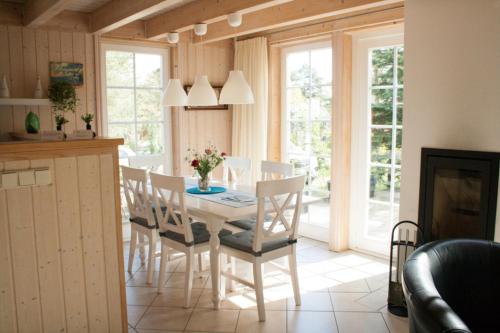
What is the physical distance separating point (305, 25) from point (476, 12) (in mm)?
2210

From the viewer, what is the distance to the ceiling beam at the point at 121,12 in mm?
3486

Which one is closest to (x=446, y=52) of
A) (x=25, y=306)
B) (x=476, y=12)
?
(x=476, y=12)

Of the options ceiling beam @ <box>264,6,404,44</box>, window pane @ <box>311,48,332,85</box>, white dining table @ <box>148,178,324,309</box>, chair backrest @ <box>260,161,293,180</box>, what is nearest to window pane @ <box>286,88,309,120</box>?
window pane @ <box>311,48,332,85</box>

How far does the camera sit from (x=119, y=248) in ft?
8.39

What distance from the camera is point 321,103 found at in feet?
16.0

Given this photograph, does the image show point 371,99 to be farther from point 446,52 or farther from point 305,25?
point 446,52

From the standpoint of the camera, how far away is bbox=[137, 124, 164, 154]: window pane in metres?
5.17

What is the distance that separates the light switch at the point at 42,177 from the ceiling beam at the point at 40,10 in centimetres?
165

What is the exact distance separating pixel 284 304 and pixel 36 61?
3211mm

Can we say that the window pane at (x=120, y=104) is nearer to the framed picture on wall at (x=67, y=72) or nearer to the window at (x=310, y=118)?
the framed picture on wall at (x=67, y=72)

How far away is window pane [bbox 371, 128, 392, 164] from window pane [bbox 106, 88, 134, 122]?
2634 millimetres

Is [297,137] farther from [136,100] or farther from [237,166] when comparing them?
[136,100]

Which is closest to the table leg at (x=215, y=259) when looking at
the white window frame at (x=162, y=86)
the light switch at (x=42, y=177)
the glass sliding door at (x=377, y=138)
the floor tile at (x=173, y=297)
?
the floor tile at (x=173, y=297)

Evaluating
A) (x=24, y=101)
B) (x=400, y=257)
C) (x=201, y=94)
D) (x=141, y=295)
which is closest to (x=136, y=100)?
(x=24, y=101)
